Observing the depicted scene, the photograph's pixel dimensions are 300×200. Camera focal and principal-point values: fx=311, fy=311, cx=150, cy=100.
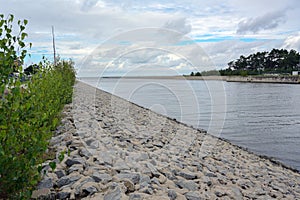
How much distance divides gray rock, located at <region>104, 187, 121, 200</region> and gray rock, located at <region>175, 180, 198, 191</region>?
1.22 metres

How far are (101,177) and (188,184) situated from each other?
4.59ft

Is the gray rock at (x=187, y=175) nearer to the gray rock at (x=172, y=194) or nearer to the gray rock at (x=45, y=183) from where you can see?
the gray rock at (x=172, y=194)

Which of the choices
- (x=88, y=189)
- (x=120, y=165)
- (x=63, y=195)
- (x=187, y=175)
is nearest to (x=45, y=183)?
(x=63, y=195)

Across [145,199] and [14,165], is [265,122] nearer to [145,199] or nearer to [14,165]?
[145,199]

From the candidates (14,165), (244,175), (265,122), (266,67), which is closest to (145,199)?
(14,165)

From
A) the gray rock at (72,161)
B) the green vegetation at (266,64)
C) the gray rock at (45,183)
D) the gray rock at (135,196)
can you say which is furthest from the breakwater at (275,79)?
the gray rock at (45,183)

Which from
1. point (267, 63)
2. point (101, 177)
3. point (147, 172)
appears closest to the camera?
point (101, 177)

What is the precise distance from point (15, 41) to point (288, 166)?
26.6 feet

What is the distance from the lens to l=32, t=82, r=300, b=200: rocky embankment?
4.09 meters

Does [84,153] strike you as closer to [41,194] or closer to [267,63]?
[41,194]

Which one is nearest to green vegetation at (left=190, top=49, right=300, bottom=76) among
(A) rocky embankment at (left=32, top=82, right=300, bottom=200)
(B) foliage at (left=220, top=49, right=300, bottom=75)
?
(B) foliage at (left=220, top=49, right=300, bottom=75)

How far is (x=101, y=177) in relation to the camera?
171 inches

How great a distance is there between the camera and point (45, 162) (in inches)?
187

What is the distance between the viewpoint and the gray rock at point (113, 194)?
380 cm
